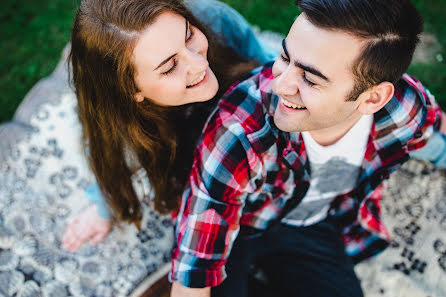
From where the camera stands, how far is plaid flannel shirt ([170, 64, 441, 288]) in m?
1.54

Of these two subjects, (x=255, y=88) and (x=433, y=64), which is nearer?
(x=255, y=88)

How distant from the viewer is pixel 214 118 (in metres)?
1.60

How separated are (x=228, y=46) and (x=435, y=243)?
5.03 ft

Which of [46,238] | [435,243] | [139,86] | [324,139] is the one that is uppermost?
[139,86]

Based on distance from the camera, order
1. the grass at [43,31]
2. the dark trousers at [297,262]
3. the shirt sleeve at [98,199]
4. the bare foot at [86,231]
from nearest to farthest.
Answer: the dark trousers at [297,262] < the shirt sleeve at [98,199] < the bare foot at [86,231] < the grass at [43,31]

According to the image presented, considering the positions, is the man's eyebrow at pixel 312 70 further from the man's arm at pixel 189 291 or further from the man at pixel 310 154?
the man's arm at pixel 189 291

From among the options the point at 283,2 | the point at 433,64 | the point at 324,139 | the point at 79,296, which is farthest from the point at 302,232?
the point at 283,2

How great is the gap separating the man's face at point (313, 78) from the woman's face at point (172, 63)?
324 millimetres

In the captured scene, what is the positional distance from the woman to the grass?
3.87 feet

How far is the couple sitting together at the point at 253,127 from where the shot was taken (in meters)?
1.37

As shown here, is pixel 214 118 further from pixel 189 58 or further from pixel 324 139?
pixel 324 139

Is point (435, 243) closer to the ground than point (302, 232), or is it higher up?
closer to the ground

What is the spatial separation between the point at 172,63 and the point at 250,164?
0.48 metres

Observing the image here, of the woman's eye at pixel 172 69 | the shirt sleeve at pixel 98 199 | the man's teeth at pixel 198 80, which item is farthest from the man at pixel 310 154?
the shirt sleeve at pixel 98 199
